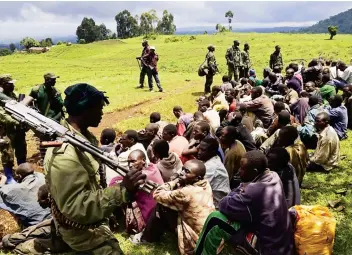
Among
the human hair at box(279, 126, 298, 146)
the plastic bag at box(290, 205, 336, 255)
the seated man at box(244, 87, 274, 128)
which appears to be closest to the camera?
the plastic bag at box(290, 205, 336, 255)

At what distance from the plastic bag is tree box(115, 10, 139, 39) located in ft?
331

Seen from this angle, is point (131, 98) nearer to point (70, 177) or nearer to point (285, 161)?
point (285, 161)

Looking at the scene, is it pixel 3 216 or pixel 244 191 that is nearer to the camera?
pixel 244 191

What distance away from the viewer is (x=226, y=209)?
3527 mm

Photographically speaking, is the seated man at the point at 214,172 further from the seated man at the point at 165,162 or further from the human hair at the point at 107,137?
the human hair at the point at 107,137

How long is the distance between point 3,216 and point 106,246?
8.54 feet

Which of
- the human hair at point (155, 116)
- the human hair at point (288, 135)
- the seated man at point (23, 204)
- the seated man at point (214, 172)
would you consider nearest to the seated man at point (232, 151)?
the seated man at point (214, 172)

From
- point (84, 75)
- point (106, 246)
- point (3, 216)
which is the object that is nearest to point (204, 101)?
point (3, 216)

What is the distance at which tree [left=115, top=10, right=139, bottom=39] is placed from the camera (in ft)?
339

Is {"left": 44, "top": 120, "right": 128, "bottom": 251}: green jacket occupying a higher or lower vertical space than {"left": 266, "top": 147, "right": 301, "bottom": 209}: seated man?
higher

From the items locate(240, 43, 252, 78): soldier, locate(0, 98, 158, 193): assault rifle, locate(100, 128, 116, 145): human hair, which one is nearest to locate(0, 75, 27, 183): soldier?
locate(100, 128, 116, 145): human hair

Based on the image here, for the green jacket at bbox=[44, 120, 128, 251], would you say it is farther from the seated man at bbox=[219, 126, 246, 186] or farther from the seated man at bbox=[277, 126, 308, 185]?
the seated man at bbox=[277, 126, 308, 185]

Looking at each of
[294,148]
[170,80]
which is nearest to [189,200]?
[294,148]

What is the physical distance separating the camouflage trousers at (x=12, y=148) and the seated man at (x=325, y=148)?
5.78m
